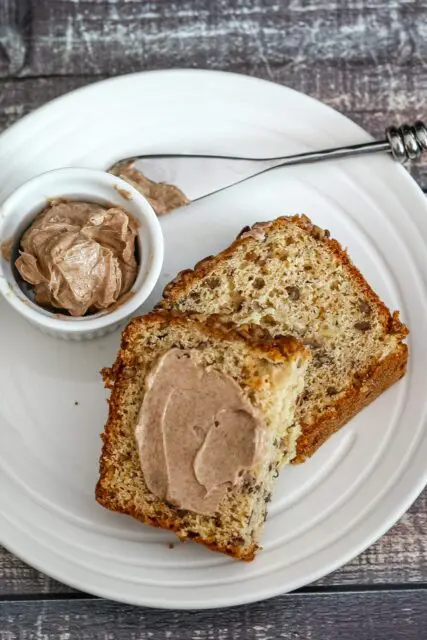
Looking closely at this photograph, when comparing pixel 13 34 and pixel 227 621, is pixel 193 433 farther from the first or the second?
pixel 13 34

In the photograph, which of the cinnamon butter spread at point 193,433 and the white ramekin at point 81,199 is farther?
the white ramekin at point 81,199

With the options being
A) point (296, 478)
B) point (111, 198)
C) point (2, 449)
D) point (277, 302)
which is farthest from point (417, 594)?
point (111, 198)

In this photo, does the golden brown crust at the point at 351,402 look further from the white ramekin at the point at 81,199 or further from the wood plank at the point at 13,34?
the wood plank at the point at 13,34

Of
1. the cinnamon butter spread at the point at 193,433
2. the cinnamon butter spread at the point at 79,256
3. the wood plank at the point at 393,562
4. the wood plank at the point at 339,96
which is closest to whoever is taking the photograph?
the cinnamon butter spread at the point at 193,433

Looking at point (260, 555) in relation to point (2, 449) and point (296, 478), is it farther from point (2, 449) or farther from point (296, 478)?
point (2, 449)

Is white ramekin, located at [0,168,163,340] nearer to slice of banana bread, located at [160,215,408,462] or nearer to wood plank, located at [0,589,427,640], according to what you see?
slice of banana bread, located at [160,215,408,462]

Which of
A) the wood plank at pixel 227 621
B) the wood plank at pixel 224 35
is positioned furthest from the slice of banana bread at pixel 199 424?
Result: the wood plank at pixel 224 35

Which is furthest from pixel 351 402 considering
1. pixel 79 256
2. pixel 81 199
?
pixel 81 199
